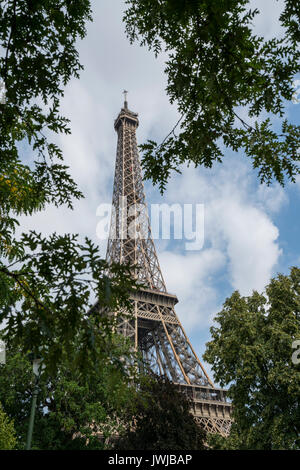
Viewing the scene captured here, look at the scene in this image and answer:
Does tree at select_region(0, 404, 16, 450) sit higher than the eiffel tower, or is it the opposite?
the eiffel tower

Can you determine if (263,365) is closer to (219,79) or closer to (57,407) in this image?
(57,407)

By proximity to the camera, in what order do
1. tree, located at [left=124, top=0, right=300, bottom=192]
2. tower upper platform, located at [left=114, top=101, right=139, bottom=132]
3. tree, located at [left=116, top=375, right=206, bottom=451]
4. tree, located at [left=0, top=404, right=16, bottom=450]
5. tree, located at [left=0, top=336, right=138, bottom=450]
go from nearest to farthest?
tree, located at [left=124, top=0, right=300, bottom=192] < tree, located at [left=0, top=404, right=16, bottom=450] < tree, located at [left=116, top=375, right=206, bottom=451] < tree, located at [left=0, top=336, right=138, bottom=450] < tower upper platform, located at [left=114, top=101, right=139, bottom=132]

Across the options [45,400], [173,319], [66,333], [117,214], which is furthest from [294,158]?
[117,214]

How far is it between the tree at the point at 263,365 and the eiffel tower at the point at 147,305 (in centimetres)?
375

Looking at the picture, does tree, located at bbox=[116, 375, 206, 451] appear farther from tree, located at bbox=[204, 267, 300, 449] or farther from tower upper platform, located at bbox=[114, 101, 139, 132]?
tower upper platform, located at bbox=[114, 101, 139, 132]

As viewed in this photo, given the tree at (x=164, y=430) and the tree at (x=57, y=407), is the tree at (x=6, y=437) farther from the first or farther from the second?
the tree at (x=164, y=430)

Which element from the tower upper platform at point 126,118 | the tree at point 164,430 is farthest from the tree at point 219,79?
the tower upper platform at point 126,118

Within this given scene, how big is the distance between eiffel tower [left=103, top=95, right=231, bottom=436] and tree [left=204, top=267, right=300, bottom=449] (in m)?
3.75

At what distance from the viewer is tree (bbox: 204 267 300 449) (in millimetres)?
14977

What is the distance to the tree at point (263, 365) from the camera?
1498cm

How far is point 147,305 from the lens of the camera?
40781 mm

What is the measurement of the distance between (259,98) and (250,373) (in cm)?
1472

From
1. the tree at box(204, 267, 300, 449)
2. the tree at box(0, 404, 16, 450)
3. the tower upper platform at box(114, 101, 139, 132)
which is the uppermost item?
the tower upper platform at box(114, 101, 139, 132)

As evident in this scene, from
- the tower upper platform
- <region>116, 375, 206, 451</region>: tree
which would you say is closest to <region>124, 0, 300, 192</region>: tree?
<region>116, 375, 206, 451</region>: tree
